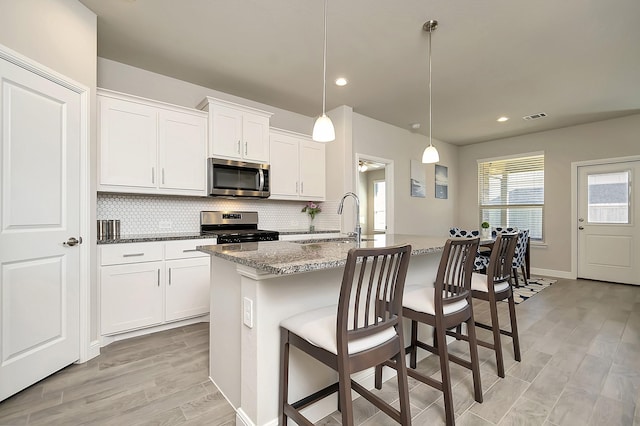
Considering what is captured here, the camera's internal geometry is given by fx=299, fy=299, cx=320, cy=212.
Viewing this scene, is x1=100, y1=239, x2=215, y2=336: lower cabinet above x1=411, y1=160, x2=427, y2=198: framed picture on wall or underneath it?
underneath

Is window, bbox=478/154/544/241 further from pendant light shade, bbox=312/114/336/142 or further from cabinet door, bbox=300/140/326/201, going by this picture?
pendant light shade, bbox=312/114/336/142

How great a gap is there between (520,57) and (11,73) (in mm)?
4214

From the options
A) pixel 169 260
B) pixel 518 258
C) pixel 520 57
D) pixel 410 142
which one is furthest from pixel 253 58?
pixel 518 258

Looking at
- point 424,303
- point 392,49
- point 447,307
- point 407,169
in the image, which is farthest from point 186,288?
point 407,169

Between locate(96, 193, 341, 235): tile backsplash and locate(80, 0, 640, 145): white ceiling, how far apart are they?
1.43 meters

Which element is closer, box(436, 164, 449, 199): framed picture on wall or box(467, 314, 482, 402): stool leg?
box(467, 314, 482, 402): stool leg

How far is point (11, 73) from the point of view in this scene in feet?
6.08

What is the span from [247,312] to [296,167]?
303 cm

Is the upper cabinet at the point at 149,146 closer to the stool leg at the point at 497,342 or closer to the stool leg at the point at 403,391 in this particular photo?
the stool leg at the point at 403,391

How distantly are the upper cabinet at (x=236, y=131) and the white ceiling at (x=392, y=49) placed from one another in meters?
0.34

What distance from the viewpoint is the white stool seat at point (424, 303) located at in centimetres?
172

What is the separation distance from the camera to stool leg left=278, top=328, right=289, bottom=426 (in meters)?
1.44

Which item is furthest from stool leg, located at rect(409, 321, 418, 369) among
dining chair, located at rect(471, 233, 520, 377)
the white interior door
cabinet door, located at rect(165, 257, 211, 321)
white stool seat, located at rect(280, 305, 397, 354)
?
the white interior door

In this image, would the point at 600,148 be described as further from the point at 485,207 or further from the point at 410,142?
the point at 410,142
